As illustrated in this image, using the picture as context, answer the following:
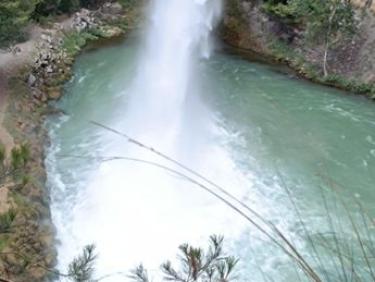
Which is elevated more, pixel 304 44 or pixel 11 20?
pixel 11 20

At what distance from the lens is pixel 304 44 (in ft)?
67.2

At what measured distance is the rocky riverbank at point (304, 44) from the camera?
1883cm

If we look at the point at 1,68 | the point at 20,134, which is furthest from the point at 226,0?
the point at 20,134

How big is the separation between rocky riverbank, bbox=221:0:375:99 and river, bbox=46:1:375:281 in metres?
0.80

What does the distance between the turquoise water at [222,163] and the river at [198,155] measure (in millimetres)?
31

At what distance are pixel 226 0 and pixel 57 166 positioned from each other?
12156mm

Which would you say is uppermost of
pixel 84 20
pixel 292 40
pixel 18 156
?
pixel 18 156

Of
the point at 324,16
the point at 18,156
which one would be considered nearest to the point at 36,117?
the point at 324,16

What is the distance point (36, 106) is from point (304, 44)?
376 inches

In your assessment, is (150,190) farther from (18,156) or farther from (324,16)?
(324,16)

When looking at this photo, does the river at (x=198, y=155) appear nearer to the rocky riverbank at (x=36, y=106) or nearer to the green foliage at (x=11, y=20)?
the rocky riverbank at (x=36, y=106)

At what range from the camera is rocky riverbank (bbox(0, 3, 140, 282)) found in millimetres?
9112

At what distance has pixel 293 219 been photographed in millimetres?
11000

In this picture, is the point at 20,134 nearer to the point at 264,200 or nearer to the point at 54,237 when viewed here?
the point at 54,237
